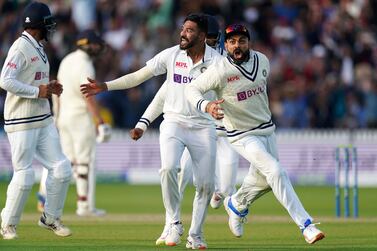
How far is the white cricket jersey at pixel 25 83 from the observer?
1216cm

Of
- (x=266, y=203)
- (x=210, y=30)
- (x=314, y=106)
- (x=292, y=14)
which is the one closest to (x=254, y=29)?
(x=292, y=14)

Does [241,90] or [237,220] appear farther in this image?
[237,220]

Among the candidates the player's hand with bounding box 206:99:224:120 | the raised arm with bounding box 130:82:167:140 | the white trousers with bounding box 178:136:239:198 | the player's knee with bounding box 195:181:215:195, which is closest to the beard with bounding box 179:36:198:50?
the raised arm with bounding box 130:82:167:140

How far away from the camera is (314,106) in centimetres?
2373

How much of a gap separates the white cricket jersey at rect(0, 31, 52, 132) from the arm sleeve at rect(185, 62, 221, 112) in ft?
5.88

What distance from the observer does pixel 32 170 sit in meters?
12.5

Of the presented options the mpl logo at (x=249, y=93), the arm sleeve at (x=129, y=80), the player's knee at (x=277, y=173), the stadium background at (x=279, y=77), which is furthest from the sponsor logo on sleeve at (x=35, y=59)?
the stadium background at (x=279, y=77)

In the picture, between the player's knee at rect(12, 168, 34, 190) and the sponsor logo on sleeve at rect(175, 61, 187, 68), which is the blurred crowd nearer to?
the player's knee at rect(12, 168, 34, 190)

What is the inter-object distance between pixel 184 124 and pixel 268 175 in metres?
1.05

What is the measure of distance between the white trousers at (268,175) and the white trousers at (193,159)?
348 millimetres

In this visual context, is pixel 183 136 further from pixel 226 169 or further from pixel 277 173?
pixel 226 169

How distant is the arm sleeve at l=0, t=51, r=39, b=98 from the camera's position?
477 inches

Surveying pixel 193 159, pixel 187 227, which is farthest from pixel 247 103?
pixel 187 227

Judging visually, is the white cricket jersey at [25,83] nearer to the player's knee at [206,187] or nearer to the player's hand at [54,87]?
the player's hand at [54,87]
